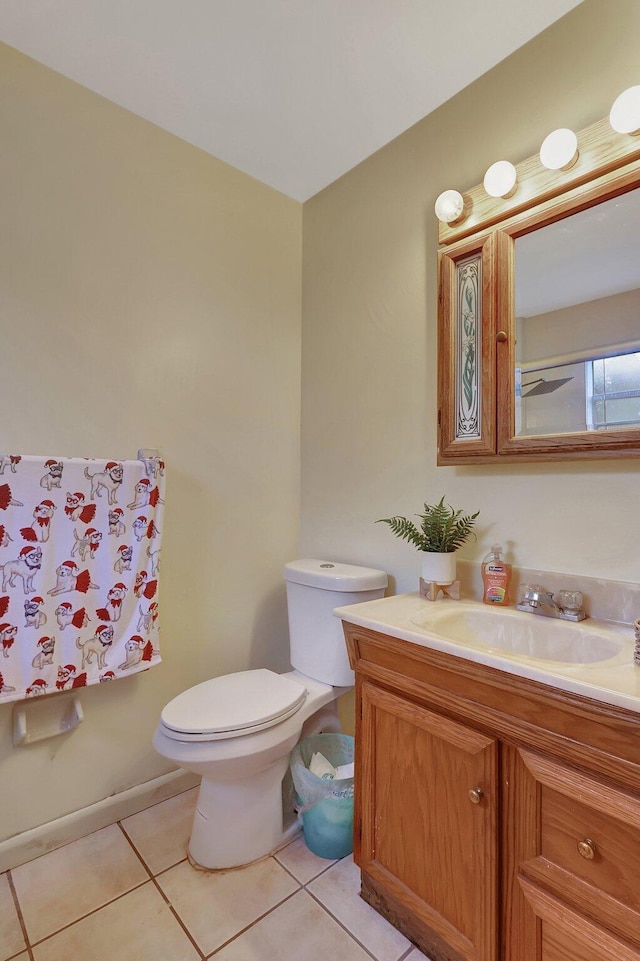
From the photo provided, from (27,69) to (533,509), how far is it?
200cm

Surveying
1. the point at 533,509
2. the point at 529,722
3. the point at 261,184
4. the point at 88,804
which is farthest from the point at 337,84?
the point at 88,804

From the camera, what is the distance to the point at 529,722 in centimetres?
86

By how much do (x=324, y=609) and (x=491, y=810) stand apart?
0.79m

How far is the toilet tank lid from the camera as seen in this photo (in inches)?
61.2

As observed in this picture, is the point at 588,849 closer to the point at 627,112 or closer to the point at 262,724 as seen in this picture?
the point at 262,724

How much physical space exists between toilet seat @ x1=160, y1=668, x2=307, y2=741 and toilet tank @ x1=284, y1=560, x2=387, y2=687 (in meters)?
0.12

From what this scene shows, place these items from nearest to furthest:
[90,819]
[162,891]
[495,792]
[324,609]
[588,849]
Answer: [588,849] → [495,792] → [162,891] → [90,819] → [324,609]

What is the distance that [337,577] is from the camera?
1.56 metres

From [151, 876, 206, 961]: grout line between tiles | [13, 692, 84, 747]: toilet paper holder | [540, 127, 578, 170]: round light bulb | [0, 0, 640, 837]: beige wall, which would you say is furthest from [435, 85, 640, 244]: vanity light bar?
[151, 876, 206, 961]: grout line between tiles

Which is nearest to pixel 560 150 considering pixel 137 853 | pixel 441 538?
pixel 441 538

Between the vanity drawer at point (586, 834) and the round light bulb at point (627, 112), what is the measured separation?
137 cm

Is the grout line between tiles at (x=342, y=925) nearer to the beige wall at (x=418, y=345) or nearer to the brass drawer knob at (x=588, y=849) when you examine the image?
the brass drawer knob at (x=588, y=849)

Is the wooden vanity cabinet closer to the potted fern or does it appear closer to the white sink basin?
the white sink basin

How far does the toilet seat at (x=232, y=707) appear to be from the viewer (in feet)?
4.11
